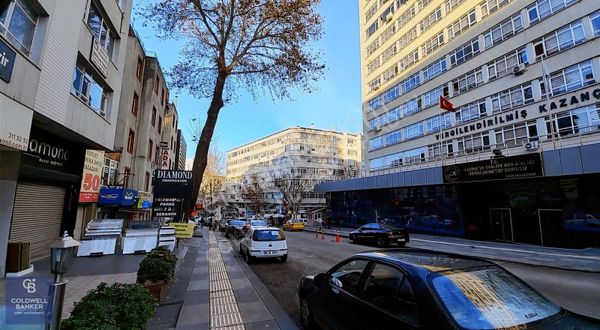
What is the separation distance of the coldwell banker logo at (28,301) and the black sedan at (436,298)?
11.0 ft

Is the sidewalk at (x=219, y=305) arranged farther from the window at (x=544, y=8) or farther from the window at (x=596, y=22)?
the window at (x=544, y=8)

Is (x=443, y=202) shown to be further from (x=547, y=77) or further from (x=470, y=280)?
(x=470, y=280)

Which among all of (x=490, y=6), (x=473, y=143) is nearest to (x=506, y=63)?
(x=490, y=6)

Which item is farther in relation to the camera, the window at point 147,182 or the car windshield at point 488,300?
the window at point 147,182

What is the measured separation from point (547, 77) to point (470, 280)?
2382cm

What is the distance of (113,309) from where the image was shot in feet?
12.3

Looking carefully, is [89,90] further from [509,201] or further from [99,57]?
[509,201]

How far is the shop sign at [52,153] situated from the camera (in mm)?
9672

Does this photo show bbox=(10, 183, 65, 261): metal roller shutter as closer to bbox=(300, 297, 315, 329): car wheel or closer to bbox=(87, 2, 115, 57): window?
bbox=(87, 2, 115, 57): window

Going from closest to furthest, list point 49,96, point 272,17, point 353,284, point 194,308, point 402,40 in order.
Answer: point 353,284, point 194,308, point 49,96, point 272,17, point 402,40

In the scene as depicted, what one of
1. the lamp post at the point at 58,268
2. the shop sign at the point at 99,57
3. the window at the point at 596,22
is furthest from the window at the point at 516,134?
the lamp post at the point at 58,268

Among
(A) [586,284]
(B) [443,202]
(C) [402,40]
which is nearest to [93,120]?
(A) [586,284]

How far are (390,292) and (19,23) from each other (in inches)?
407

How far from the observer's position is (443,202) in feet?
82.2
